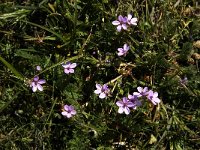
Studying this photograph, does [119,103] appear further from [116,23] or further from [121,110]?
[116,23]

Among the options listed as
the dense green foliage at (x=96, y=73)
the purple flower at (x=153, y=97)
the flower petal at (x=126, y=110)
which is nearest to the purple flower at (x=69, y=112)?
the dense green foliage at (x=96, y=73)

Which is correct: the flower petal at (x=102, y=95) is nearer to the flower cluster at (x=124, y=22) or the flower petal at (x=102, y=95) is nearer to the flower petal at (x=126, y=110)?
the flower petal at (x=126, y=110)

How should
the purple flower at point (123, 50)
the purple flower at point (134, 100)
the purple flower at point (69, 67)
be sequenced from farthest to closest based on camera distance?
the purple flower at point (123, 50)
the purple flower at point (69, 67)
the purple flower at point (134, 100)

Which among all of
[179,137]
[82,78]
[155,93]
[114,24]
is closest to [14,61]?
[82,78]

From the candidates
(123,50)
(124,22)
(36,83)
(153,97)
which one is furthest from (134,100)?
(36,83)

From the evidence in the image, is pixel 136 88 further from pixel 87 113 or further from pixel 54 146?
pixel 54 146

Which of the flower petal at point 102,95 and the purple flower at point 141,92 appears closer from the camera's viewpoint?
the purple flower at point 141,92

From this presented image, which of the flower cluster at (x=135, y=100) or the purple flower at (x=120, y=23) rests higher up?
the purple flower at (x=120, y=23)
